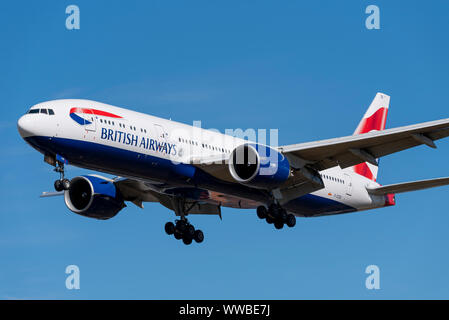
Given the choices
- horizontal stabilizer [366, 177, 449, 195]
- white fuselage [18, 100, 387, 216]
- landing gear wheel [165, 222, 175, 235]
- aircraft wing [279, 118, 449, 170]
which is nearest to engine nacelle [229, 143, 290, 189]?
aircraft wing [279, 118, 449, 170]

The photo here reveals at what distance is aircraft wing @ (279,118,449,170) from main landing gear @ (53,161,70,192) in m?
10.5

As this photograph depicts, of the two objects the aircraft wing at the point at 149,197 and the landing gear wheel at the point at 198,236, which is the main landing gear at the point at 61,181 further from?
the landing gear wheel at the point at 198,236

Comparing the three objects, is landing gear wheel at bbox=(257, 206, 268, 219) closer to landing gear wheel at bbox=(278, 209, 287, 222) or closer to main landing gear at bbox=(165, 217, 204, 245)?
landing gear wheel at bbox=(278, 209, 287, 222)

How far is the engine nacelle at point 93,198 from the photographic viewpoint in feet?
145

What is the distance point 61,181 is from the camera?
1432 inches

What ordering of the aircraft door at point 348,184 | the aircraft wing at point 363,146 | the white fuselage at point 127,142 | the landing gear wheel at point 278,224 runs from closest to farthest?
the white fuselage at point 127,142 < the aircraft wing at point 363,146 < the landing gear wheel at point 278,224 < the aircraft door at point 348,184

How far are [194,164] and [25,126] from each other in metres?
8.14

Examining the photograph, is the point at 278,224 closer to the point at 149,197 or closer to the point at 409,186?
the point at 409,186

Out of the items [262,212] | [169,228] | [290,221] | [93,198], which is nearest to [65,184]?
[93,198]

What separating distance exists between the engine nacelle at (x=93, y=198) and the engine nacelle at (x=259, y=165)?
861 centimetres

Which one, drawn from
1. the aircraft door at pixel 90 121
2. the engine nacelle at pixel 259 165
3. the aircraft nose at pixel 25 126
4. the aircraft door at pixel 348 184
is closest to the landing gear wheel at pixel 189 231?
the engine nacelle at pixel 259 165

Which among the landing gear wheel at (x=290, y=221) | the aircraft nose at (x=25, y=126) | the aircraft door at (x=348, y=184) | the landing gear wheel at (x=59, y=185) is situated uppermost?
the aircraft nose at (x=25, y=126)

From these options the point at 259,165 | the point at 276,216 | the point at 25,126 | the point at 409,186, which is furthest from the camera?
the point at 409,186
